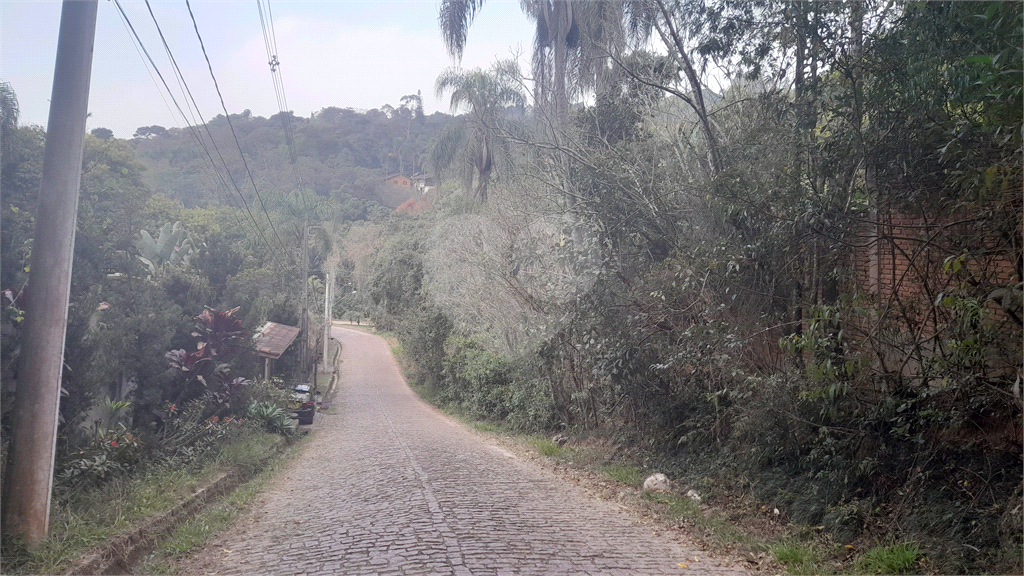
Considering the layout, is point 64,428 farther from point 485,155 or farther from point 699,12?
point 485,155

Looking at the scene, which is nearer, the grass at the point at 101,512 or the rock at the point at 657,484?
the grass at the point at 101,512

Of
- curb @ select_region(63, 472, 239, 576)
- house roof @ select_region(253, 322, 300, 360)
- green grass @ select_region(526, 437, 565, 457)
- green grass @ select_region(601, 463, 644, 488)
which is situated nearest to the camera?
curb @ select_region(63, 472, 239, 576)

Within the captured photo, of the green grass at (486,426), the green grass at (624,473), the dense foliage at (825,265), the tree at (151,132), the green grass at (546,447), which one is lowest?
the green grass at (486,426)

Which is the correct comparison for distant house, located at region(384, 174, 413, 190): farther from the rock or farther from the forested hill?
the rock

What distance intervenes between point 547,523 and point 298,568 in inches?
111

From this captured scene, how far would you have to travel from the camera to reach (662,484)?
9.86m

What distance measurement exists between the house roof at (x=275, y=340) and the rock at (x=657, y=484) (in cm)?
1634

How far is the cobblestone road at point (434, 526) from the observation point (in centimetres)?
622

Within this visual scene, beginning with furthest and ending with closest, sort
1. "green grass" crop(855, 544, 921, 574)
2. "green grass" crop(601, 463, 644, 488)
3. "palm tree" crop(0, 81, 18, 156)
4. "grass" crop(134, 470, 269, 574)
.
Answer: "green grass" crop(601, 463, 644, 488) → "palm tree" crop(0, 81, 18, 156) → "grass" crop(134, 470, 269, 574) → "green grass" crop(855, 544, 921, 574)

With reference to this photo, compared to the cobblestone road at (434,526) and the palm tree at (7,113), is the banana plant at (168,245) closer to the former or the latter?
the palm tree at (7,113)

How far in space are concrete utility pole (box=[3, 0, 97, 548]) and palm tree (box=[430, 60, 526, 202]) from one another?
13.9 metres

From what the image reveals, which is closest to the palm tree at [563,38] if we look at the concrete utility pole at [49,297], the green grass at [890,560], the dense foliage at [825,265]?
the dense foliage at [825,265]

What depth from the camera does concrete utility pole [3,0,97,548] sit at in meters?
5.86

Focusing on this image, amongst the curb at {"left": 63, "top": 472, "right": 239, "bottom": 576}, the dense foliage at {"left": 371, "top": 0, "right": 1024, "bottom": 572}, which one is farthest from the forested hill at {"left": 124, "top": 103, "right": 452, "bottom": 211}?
the dense foliage at {"left": 371, "top": 0, "right": 1024, "bottom": 572}
